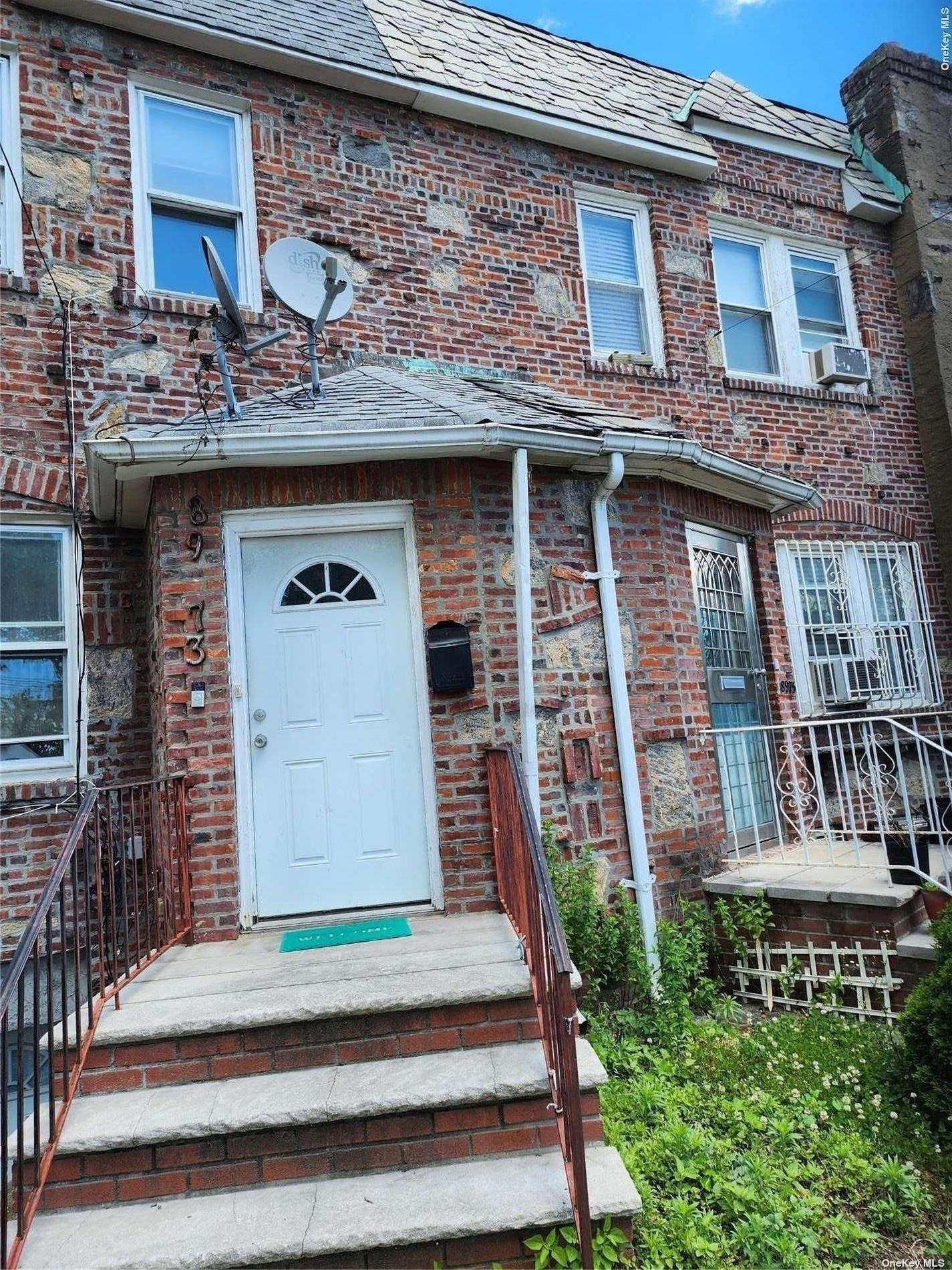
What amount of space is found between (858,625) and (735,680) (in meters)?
2.26

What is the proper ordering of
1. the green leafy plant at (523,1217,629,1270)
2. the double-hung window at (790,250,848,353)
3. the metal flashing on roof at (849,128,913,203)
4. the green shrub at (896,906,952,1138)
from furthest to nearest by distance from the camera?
the metal flashing on roof at (849,128,913,203) < the double-hung window at (790,250,848,353) < the green shrub at (896,906,952,1138) < the green leafy plant at (523,1217,629,1270)

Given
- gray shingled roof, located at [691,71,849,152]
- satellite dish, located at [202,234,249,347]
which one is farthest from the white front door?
gray shingled roof, located at [691,71,849,152]

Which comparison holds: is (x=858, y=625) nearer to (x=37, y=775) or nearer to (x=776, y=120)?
(x=776, y=120)

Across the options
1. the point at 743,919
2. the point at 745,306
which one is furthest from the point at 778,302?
the point at 743,919

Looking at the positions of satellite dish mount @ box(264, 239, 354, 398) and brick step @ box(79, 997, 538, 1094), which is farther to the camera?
satellite dish mount @ box(264, 239, 354, 398)

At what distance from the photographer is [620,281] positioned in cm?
786

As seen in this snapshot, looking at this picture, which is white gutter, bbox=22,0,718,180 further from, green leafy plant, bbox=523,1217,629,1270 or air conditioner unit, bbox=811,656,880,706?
green leafy plant, bbox=523,1217,629,1270

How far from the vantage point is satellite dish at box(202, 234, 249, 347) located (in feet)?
16.5

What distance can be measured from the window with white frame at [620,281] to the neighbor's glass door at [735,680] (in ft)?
7.19

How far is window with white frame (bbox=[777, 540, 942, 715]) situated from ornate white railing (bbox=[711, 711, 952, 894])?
34cm

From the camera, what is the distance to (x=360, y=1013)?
3443 millimetres

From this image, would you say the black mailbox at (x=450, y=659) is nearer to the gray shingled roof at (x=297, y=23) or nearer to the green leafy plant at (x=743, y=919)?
the green leafy plant at (x=743, y=919)

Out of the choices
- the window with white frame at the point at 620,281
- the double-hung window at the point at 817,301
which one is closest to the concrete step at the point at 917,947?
the window with white frame at the point at 620,281

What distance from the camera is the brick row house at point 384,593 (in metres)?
3.15
